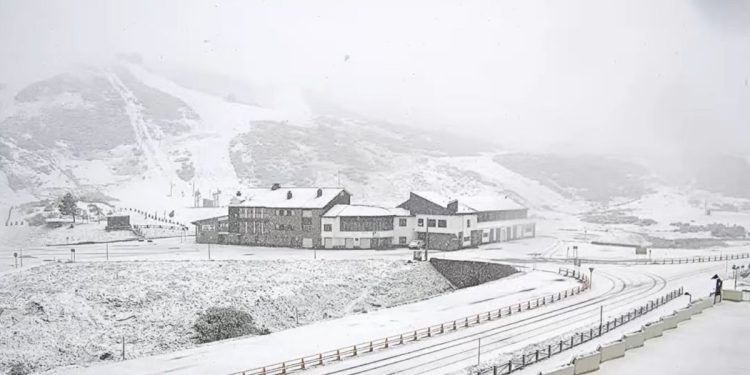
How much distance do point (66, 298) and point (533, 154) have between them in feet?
555

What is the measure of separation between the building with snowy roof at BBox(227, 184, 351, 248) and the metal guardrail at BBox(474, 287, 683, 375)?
42670 mm

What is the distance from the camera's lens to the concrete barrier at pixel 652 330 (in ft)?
114

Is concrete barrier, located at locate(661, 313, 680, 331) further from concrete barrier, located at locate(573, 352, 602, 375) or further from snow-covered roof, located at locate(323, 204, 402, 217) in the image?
snow-covered roof, located at locate(323, 204, 402, 217)

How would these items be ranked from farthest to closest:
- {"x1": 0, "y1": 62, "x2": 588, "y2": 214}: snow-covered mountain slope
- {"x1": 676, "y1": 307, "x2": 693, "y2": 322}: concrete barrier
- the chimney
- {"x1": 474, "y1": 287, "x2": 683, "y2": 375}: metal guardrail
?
{"x1": 0, "y1": 62, "x2": 588, "y2": 214}: snow-covered mountain slope, the chimney, {"x1": 676, "y1": 307, "x2": 693, "y2": 322}: concrete barrier, {"x1": 474, "y1": 287, "x2": 683, "y2": 375}: metal guardrail

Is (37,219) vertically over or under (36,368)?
over

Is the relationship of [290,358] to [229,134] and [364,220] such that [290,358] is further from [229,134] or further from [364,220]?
[229,134]

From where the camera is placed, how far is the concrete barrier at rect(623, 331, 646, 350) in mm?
32438

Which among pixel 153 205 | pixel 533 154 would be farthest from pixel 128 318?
pixel 533 154

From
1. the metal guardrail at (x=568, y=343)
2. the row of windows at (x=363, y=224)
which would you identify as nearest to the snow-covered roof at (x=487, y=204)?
the row of windows at (x=363, y=224)

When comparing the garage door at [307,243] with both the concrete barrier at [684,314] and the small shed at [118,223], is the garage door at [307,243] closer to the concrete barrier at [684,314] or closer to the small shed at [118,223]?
the small shed at [118,223]

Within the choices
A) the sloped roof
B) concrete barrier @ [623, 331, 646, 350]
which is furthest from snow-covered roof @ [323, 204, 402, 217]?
concrete barrier @ [623, 331, 646, 350]

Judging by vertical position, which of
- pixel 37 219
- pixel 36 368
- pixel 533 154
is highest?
pixel 533 154

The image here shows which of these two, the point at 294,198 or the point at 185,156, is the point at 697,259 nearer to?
the point at 294,198

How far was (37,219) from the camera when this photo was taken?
8525 centimetres
